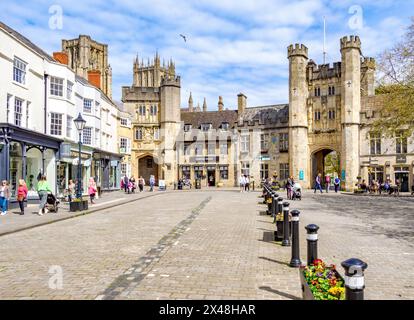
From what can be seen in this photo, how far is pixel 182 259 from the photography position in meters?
8.08

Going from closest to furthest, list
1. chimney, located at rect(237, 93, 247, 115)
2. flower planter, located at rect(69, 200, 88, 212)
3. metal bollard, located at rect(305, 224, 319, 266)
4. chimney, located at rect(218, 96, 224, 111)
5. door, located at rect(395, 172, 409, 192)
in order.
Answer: metal bollard, located at rect(305, 224, 319, 266), flower planter, located at rect(69, 200, 88, 212), door, located at rect(395, 172, 409, 192), chimney, located at rect(237, 93, 247, 115), chimney, located at rect(218, 96, 224, 111)

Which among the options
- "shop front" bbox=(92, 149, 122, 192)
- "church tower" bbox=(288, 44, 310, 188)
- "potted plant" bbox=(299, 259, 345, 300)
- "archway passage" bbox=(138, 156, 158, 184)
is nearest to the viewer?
"potted plant" bbox=(299, 259, 345, 300)

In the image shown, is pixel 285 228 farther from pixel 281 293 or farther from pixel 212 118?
pixel 212 118

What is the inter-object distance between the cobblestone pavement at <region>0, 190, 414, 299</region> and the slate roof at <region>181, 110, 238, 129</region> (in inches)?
1583

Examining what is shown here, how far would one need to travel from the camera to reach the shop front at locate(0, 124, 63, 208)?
19.4 meters

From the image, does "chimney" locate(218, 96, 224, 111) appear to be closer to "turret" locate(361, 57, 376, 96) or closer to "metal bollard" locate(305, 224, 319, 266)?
"turret" locate(361, 57, 376, 96)

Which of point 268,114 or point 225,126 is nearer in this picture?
point 268,114

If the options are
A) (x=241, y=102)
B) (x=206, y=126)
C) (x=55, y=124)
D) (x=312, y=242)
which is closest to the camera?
(x=312, y=242)

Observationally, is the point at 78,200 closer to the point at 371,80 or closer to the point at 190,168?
the point at 190,168

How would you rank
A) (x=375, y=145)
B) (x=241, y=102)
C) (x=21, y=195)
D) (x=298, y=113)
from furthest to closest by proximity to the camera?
(x=241, y=102) → (x=298, y=113) → (x=375, y=145) → (x=21, y=195)

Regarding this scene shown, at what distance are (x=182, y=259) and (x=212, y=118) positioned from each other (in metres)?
47.8

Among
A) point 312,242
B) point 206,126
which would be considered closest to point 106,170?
point 206,126

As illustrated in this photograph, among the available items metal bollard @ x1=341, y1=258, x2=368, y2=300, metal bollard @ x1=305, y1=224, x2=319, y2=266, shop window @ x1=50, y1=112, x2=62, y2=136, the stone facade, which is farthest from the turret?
metal bollard @ x1=341, y1=258, x2=368, y2=300

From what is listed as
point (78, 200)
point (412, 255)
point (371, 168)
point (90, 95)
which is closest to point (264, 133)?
point (371, 168)
